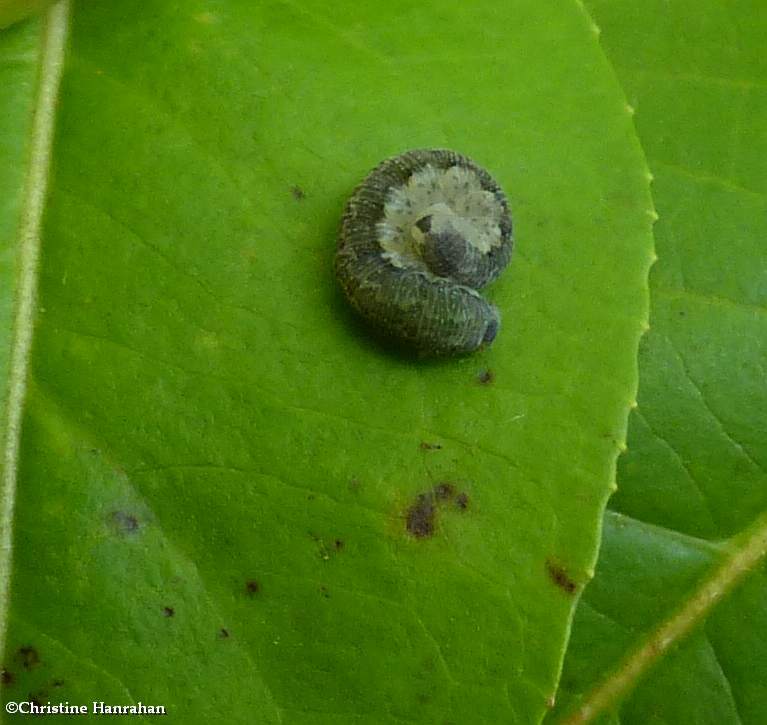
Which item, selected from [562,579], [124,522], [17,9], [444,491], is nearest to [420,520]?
[444,491]

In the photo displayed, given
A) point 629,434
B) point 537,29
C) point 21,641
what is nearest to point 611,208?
point 537,29

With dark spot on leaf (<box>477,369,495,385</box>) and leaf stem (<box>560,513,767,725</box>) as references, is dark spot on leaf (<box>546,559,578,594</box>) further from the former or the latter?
leaf stem (<box>560,513,767,725</box>)

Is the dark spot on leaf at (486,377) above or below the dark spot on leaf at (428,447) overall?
above

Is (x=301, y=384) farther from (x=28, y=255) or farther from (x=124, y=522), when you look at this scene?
(x=28, y=255)

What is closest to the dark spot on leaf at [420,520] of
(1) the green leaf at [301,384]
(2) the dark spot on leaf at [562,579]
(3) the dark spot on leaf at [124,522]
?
(1) the green leaf at [301,384]

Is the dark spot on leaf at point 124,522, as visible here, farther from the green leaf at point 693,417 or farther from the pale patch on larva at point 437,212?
the green leaf at point 693,417
